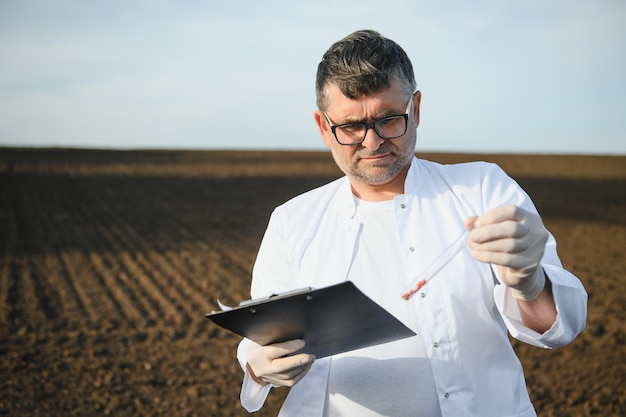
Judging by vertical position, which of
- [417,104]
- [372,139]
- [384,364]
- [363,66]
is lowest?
[384,364]

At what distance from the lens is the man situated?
206cm

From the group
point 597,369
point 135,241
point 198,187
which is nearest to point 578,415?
point 597,369

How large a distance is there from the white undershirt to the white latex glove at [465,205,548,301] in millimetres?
485

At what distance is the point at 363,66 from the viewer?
7.20 feet

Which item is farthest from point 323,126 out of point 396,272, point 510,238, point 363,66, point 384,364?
point 510,238

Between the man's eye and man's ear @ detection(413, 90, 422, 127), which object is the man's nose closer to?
the man's eye

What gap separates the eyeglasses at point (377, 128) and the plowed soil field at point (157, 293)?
3.61 metres

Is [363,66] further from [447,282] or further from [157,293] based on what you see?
[157,293]

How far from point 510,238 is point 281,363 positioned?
2.64 feet

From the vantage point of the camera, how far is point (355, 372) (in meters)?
2.24

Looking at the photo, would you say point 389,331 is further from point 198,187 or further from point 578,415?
point 198,187

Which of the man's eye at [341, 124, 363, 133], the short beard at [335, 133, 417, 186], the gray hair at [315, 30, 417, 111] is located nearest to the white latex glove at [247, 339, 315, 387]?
the short beard at [335, 133, 417, 186]

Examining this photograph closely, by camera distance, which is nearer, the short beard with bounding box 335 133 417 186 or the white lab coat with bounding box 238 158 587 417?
the white lab coat with bounding box 238 158 587 417

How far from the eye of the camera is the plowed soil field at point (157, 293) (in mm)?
5559
